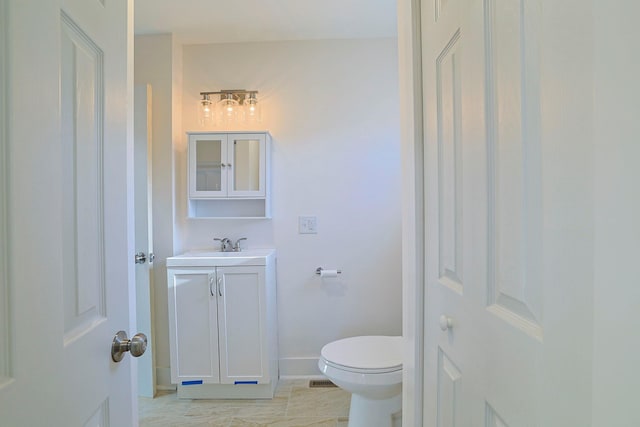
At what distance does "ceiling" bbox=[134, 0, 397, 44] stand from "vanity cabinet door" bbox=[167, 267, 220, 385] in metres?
1.62

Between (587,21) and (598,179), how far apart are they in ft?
0.56

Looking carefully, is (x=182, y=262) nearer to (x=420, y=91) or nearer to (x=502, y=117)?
Answer: (x=420, y=91)

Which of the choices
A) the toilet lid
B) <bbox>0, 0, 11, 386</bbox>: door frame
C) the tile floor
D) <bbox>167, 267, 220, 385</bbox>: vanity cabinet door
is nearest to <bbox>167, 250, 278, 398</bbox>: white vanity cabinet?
<bbox>167, 267, 220, 385</bbox>: vanity cabinet door

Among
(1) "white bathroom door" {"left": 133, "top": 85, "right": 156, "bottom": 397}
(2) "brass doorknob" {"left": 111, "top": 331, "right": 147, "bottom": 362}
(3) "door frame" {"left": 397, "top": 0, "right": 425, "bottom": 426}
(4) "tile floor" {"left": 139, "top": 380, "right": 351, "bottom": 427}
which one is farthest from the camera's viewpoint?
(1) "white bathroom door" {"left": 133, "top": 85, "right": 156, "bottom": 397}

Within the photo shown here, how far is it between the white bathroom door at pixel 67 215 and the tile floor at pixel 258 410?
4.50 feet

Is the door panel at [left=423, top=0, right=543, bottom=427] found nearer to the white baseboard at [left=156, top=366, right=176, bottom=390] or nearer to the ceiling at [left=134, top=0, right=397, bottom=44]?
the ceiling at [left=134, top=0, right=397, bottom=44]

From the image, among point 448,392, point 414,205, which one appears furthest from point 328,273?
point 448,392

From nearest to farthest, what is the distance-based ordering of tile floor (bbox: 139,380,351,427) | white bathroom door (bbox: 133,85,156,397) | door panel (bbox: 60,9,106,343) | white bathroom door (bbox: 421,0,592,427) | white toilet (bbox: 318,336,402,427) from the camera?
white bathroom door (bbox: 421,0,592,427) < door panel (bbox: 60,9,106,343) < white toilet (bbox: 318,336,402,427) < tile floor (bbox: 139,380,351,427) < white bathroom door (bbox: 133,85,156,397)

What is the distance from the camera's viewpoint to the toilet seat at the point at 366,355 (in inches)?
61.3

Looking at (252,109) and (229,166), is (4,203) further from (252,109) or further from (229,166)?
(252,109)

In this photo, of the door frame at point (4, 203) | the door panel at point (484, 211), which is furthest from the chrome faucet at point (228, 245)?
the door frame at point (4, 203)

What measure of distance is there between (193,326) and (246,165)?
113cm

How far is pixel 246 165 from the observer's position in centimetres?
238

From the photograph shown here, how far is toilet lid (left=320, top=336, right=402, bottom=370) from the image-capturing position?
62.7 inches
